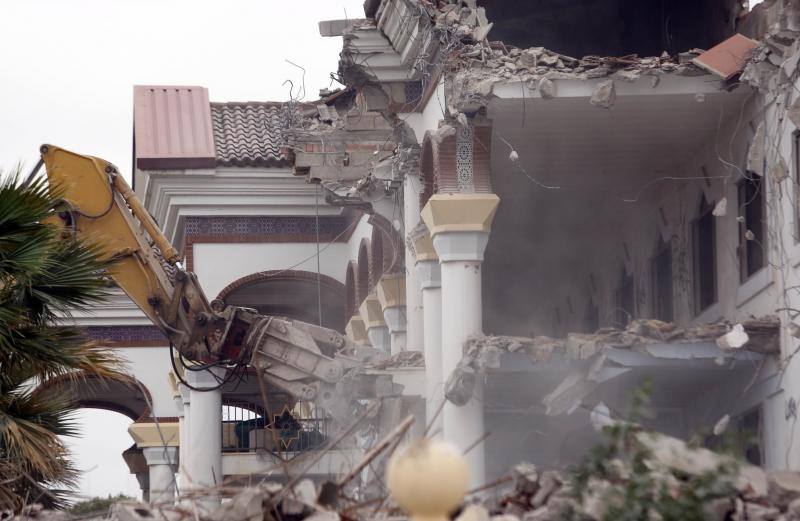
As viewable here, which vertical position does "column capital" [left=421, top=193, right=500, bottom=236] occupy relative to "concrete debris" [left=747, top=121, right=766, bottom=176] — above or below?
below

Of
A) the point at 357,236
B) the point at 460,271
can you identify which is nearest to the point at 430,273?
the point at 460,271

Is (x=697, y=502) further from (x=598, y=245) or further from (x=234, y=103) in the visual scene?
(x=234, y=103)

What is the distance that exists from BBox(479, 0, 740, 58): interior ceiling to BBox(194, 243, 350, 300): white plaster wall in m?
10.4

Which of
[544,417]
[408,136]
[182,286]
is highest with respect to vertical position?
[408,136]

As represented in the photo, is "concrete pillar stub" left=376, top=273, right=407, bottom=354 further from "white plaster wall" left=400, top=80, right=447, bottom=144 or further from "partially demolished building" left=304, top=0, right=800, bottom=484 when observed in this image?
"white plaster wall" left=400, top=80, right=447, bottom=144

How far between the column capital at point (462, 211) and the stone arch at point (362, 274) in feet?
36.9

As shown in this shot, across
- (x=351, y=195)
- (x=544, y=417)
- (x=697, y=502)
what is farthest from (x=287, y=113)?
(x=697, y=502)

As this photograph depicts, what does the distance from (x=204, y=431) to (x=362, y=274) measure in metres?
4.05

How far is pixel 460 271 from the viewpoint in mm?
17453

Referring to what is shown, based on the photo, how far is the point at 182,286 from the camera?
65.9 feet

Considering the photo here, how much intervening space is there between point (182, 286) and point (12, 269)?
20.2ft

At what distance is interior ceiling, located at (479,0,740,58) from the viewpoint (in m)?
19.9

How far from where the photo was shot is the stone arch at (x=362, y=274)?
28.8 meters

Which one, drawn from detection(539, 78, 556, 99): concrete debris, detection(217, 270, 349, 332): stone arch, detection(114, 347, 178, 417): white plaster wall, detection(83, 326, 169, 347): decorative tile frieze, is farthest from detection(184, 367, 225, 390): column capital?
detection(539, 78, 556, 99): concrete debris
